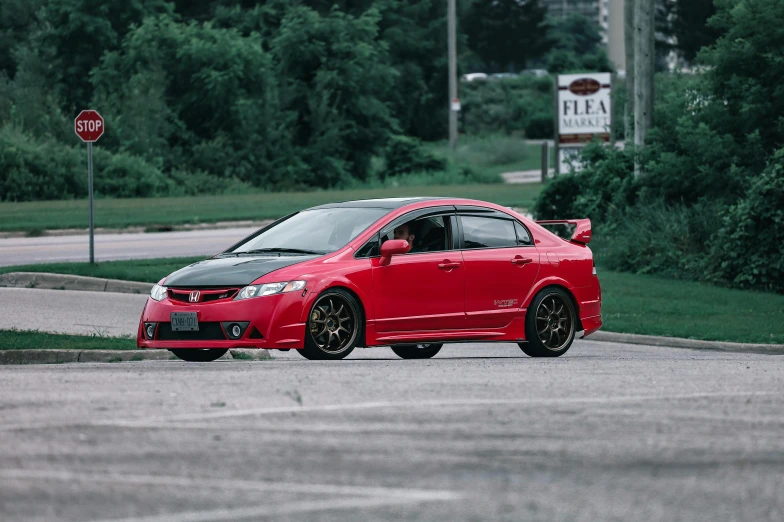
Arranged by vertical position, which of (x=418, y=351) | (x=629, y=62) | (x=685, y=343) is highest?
(x=629, y=62)

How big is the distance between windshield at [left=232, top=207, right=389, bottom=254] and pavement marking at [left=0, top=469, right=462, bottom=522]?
21.9ft

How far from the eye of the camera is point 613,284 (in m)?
23.9

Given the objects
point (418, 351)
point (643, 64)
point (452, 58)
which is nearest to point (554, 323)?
point (418, 351)

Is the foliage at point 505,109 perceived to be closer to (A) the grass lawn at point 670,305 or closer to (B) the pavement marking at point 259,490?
(A) the grass lawn at point 670,305

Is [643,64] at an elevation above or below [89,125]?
above

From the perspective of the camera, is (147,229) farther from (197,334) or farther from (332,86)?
(332,86)

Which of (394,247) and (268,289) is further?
(394,247)

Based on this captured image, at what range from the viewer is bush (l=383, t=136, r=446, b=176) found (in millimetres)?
60281

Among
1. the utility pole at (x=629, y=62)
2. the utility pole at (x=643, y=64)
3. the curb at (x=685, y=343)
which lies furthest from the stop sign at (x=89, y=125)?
the utility pole at (x=629, y=62)

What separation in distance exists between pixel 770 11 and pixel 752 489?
20501 millimetres

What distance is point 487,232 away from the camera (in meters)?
14.4

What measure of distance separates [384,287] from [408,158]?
4741 centimetres

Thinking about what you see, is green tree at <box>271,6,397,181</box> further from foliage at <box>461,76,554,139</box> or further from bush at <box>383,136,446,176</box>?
foliage at <box>461,76,554,139</box>

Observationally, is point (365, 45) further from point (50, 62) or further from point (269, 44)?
point (50, 62)
